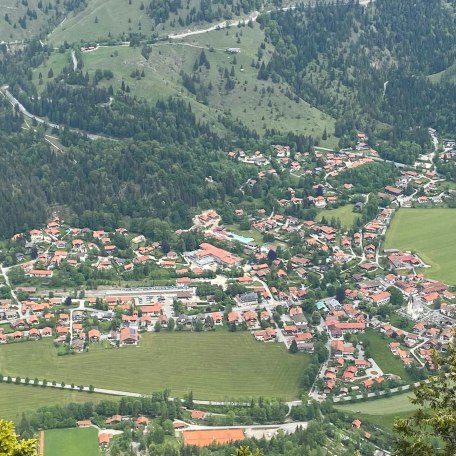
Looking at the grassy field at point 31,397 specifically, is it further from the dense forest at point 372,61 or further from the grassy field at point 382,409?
the dense forest at point 372,61

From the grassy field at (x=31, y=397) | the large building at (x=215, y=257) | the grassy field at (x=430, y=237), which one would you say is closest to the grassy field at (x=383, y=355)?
the grassy field at (x=430, y=237)

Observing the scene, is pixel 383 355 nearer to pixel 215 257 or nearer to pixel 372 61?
pixel 215 257

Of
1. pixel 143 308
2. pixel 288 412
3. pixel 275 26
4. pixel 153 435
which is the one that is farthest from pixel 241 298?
pixel 275 26

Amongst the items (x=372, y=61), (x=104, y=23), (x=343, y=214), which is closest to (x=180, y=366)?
(x=343, y=214)

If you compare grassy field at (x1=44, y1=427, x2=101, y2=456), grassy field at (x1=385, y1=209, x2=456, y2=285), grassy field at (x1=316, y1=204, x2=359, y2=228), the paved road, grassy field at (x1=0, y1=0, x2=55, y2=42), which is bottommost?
grassy field at (x1=316, y1=204, x2=359, y2=228)

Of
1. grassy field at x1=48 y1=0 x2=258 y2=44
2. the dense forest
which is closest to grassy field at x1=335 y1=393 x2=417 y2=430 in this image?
the dense forest

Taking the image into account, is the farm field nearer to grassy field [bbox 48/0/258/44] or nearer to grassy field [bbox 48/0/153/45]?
grassy field [bbox 48/0/258/44]

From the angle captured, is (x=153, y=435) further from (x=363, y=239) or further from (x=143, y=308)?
(x=363, y=239)
